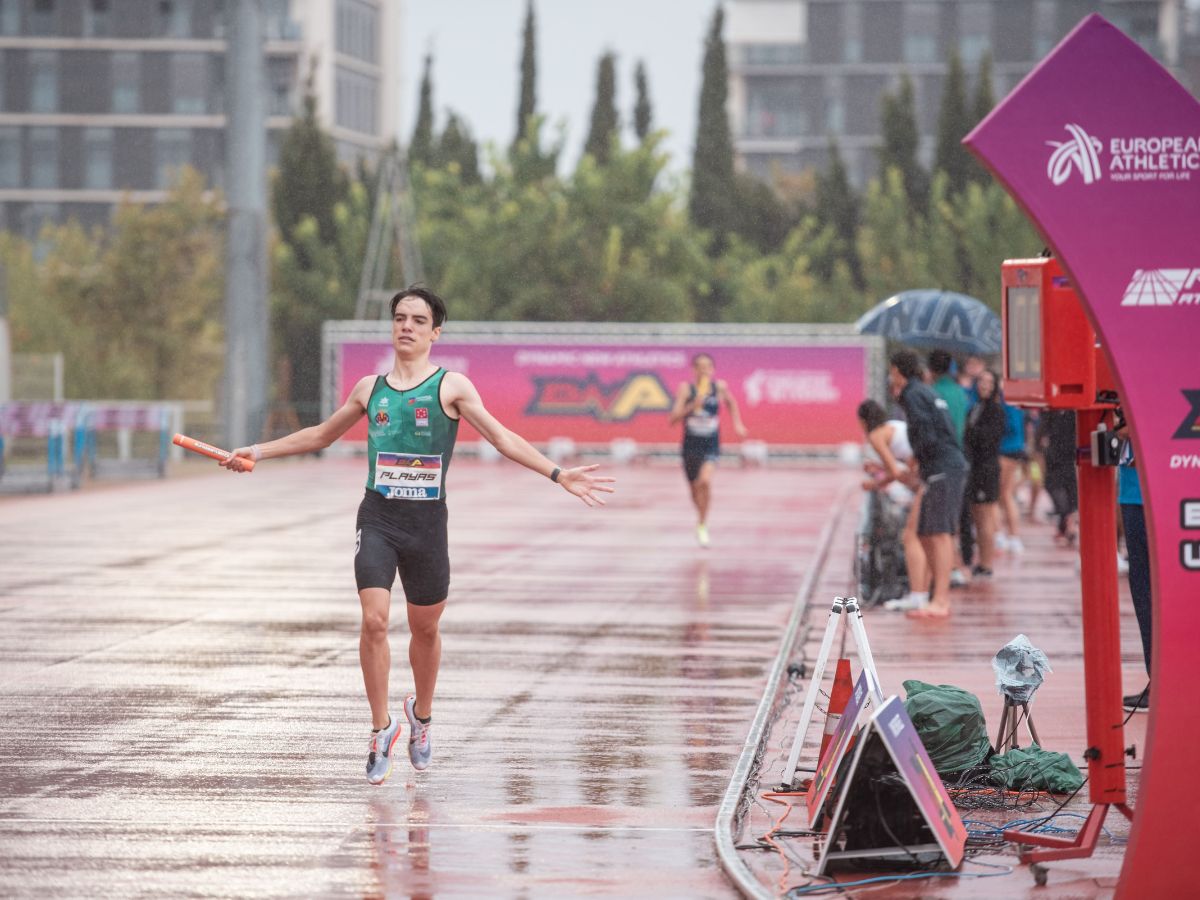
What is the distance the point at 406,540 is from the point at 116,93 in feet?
267

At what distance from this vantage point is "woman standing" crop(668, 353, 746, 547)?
20.6m

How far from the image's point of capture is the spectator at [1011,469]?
20703 mm

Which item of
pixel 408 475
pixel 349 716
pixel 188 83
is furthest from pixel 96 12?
pixel 408 475

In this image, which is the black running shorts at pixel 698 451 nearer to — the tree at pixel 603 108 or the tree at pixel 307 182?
the tree at pixel 307 182

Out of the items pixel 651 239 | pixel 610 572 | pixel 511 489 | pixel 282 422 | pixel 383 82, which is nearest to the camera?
pixel 610 572

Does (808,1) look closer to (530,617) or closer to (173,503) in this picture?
(173,503)

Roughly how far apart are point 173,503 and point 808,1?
77.9 metres

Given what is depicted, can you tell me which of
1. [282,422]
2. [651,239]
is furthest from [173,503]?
[651,239]

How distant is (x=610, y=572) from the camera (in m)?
18.6

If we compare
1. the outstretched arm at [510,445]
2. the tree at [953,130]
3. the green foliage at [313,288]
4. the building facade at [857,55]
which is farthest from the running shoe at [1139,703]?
the building facade at [857,55]

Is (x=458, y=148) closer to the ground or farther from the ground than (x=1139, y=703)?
farther from the ground

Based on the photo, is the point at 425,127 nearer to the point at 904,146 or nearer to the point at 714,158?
the point at 714,158

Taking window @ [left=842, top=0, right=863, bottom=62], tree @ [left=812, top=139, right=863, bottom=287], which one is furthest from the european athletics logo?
window @ [left=842, top=0, right=863, bottom=62]

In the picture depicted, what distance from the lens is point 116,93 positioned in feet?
282
